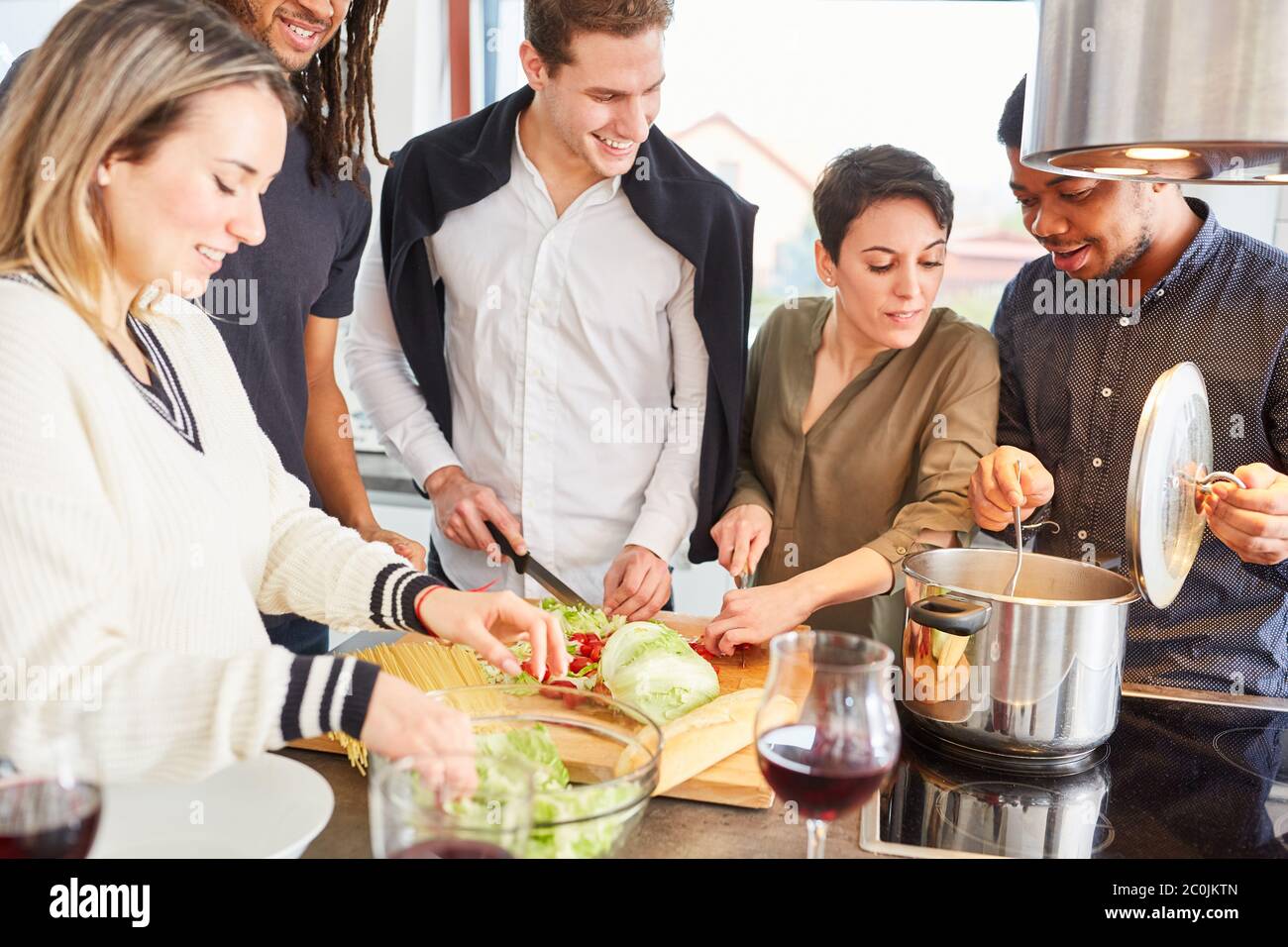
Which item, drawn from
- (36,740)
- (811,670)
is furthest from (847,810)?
(36,740)

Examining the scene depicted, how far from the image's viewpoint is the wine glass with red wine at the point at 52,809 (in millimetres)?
806

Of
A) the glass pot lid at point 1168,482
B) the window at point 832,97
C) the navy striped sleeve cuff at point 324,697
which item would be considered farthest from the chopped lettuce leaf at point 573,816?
the window at point 832,97

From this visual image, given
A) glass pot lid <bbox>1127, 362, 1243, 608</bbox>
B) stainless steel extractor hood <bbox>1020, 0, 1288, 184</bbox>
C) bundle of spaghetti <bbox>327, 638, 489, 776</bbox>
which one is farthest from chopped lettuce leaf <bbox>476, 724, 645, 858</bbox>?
stainless steel extractor hood <bbox>1020, 0, 1288, 184</bbox>

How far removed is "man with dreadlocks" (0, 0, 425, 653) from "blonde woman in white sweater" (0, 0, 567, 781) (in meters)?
0.58

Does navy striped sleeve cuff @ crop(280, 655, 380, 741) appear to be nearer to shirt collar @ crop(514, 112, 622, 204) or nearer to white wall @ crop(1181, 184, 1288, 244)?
shirt collar @ crop(514, 112, 622, 204)

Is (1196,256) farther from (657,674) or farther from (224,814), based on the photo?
(224,814)

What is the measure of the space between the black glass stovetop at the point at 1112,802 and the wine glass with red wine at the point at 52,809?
29.5 inches

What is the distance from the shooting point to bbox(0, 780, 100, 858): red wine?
2.64 ft

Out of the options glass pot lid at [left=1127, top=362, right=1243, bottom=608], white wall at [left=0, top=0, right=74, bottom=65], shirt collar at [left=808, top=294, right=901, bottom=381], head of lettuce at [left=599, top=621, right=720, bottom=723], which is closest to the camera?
glass pot lid at [left=1127, top=362, right=1243, bottom=608]

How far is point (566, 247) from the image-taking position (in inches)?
91.0

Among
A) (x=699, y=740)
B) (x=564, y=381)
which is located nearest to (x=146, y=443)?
(x=699, y=740)

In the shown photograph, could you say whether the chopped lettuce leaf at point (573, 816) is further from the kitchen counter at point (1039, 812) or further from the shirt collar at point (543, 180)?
the shirt collar at point (543, 180)

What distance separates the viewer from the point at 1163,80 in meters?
1.12
